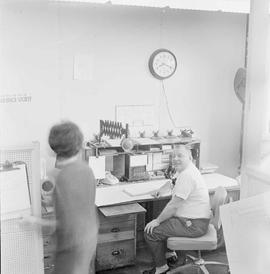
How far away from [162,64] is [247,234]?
1.32 metres

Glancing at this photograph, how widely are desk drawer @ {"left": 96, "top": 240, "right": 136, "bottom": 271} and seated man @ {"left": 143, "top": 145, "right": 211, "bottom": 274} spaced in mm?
149

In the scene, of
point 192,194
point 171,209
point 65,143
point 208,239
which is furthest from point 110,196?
point 65,143

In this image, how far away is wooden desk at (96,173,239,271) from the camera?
7.29 feet

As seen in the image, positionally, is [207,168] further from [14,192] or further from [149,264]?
[14,192]

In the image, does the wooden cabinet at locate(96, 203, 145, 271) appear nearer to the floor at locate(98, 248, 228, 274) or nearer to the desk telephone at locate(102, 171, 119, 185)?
the floor at locate(98, 248, 228, 274)

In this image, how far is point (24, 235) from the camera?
101 cm

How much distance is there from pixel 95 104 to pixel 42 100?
431mm

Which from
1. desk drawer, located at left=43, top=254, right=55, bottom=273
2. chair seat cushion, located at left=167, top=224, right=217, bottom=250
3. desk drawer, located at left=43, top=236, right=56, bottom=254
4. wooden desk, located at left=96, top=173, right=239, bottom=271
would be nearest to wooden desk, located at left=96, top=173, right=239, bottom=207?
wooden desk, located at left=96, top=173, right=239, bottom=271

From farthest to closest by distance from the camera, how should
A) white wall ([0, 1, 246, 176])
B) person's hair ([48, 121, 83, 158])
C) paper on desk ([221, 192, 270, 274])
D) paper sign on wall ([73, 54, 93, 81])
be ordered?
paper sign on wall ([73, 54, 93, 81]) → white wall ([0, 1, 246, 176]) → person's hair ([48, 121, 83, 158]) → paper on desk ([221, 192, 270, 274])

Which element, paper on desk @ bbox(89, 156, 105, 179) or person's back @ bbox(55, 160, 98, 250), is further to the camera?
paper on desk @ bbox(89, 156, 105, 179)

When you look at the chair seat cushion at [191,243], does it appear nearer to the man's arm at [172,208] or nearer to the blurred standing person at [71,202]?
the man's arm at [172,208]

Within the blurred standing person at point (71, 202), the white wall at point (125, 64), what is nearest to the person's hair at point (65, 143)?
the blurred standing person at point (71, 202)

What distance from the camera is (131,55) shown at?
218 cm

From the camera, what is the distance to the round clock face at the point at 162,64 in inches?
88.0
